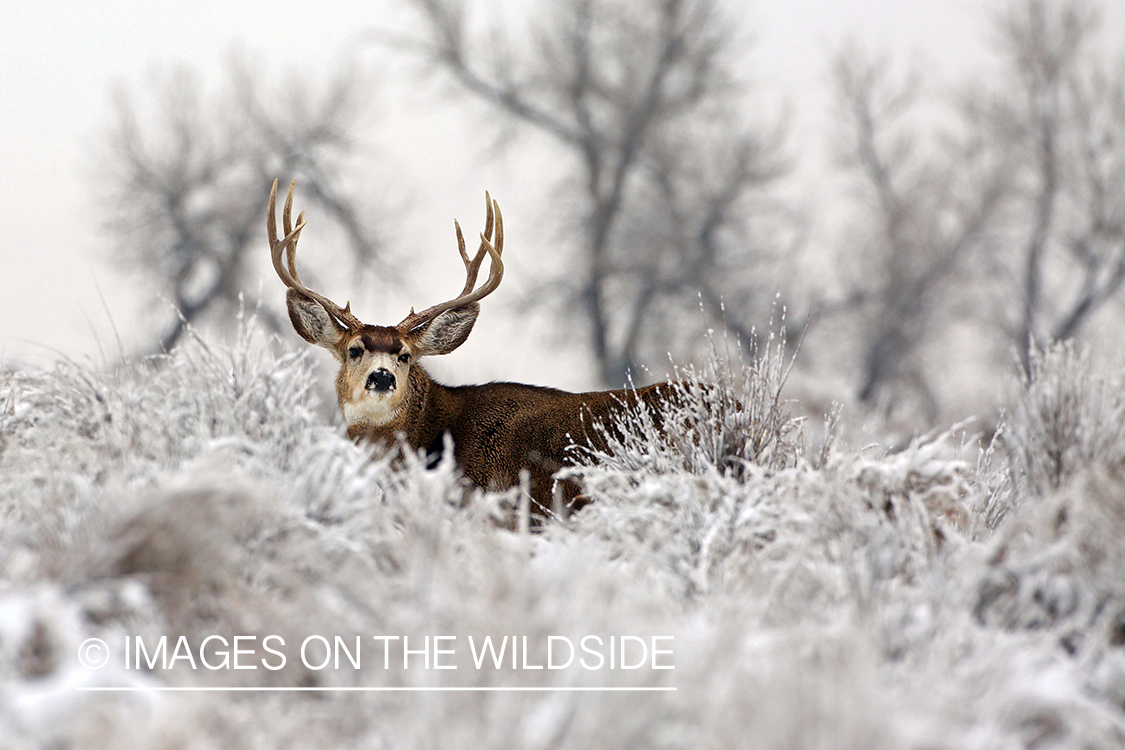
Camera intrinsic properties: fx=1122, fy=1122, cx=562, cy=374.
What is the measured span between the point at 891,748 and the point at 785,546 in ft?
5.53

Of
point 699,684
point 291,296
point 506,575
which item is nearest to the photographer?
point 699,684

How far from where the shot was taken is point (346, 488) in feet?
14.4

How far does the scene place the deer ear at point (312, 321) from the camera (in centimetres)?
643

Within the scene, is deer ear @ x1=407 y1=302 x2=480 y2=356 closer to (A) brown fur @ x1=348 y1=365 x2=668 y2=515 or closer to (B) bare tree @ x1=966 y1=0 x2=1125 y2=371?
(A) brown fur @ x1=348 y1=365 x2=668 y2=515

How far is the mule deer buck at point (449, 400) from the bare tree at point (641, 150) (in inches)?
688

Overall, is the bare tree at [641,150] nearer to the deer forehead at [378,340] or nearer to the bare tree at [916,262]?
the bare tree at [916,262]

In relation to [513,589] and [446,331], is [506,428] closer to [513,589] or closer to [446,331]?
[446,331]

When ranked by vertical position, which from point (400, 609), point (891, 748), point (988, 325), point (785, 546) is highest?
point (988, 325)

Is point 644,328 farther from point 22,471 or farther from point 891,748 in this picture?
point 891,748

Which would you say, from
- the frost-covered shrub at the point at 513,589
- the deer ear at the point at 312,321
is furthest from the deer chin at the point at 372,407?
the frost-covered shrub at the point at 513,589

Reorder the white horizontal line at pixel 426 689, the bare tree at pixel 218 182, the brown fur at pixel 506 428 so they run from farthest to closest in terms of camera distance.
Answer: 1. the bare tree at pixel 218 182
2. the brown fur at pixel 506 428
3. the white horizontal line at pixel 426 689

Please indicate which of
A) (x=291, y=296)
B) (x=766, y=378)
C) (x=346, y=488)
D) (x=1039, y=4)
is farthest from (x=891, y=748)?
(x=1039, y=4)

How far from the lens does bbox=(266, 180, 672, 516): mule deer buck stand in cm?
623

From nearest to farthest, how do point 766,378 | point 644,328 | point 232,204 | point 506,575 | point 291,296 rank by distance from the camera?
point 506,575 < point 766,378 < point 291,296 < point 232,204 < point 644,328
